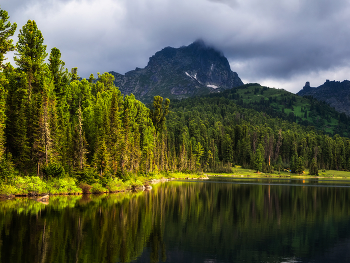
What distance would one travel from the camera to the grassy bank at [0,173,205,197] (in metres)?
47.4

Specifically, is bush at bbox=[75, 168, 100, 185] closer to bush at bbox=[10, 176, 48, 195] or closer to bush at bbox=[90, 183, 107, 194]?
bush at bbox=[90, 183, 107, 194]

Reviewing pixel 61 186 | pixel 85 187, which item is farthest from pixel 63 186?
pixel 85 187

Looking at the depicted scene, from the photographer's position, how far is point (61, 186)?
5453 cm

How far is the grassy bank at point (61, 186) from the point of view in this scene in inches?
1868

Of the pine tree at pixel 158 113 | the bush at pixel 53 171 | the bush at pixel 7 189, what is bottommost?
the bush at pixel 7 189

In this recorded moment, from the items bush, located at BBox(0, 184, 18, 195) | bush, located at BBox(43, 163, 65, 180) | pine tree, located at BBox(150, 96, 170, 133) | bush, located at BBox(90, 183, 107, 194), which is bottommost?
bush, located at BBox(90, 183, 107, 194)

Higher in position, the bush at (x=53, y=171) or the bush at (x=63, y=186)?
the bush at (x=53, y=171)

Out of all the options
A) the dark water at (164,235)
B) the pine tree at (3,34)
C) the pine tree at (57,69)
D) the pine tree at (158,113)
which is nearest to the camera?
the dark water at (164,235)

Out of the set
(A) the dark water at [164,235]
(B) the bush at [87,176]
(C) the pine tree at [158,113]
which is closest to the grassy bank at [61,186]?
(B) the bush at [87,176]

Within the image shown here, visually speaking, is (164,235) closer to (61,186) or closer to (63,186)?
(61,186)

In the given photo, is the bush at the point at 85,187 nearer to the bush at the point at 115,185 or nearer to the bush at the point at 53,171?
the bush at the point at 115,185

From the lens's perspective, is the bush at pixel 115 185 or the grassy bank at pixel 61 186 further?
the bush at pixel 115 185

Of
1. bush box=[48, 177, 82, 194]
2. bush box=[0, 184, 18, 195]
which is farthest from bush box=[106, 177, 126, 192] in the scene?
bush box=[0, 184, 18, 195]

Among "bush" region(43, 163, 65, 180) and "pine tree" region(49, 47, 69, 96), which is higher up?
"pine tree" region(49, 47, 69, 96)
